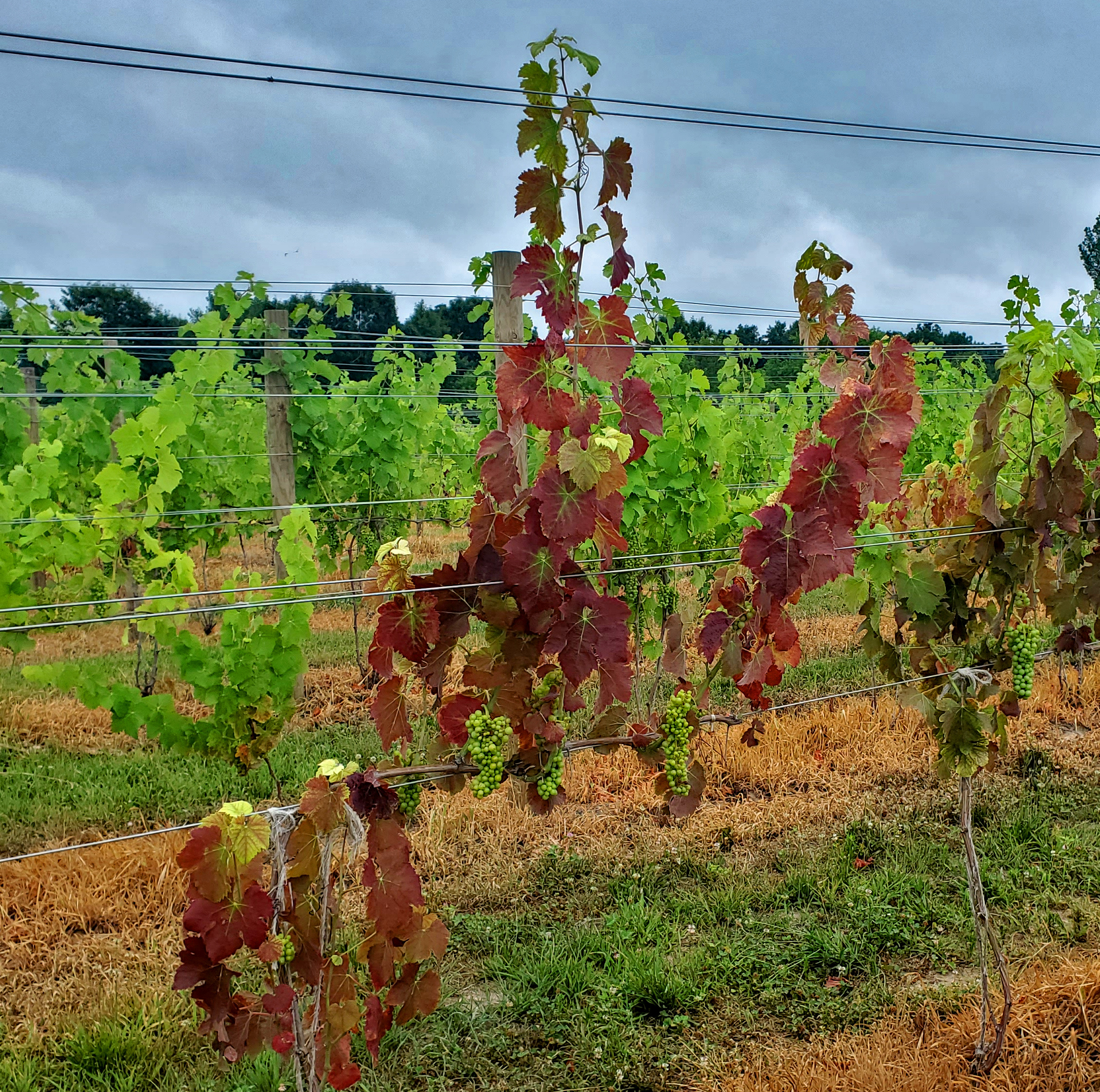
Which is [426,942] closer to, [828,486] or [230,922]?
[230,922]

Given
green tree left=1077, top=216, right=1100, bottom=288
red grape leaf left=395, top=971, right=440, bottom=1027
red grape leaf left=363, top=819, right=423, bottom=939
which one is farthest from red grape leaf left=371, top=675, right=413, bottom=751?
green tree left=1077, top=216, right=1100, bottom=288

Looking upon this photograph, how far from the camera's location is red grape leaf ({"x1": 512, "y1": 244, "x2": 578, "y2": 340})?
1.88 metres

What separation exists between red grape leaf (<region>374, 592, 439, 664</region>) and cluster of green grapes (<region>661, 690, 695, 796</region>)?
64 centimetres

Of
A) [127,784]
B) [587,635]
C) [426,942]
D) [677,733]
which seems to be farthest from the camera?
[127,784]

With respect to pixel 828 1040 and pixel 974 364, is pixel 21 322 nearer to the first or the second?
pixel 828 1040

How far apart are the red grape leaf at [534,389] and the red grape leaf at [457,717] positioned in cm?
63

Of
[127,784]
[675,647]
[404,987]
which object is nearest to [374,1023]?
[404,987]

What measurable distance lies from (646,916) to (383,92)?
4427 mm

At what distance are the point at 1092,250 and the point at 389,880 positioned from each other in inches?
1941

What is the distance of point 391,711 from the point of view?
6.46 ft

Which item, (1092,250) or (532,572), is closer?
(532,572)

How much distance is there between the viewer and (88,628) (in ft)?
23.9

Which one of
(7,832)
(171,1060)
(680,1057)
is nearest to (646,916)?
(680,1057)

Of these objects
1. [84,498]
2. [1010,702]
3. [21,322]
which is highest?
[21,322]
